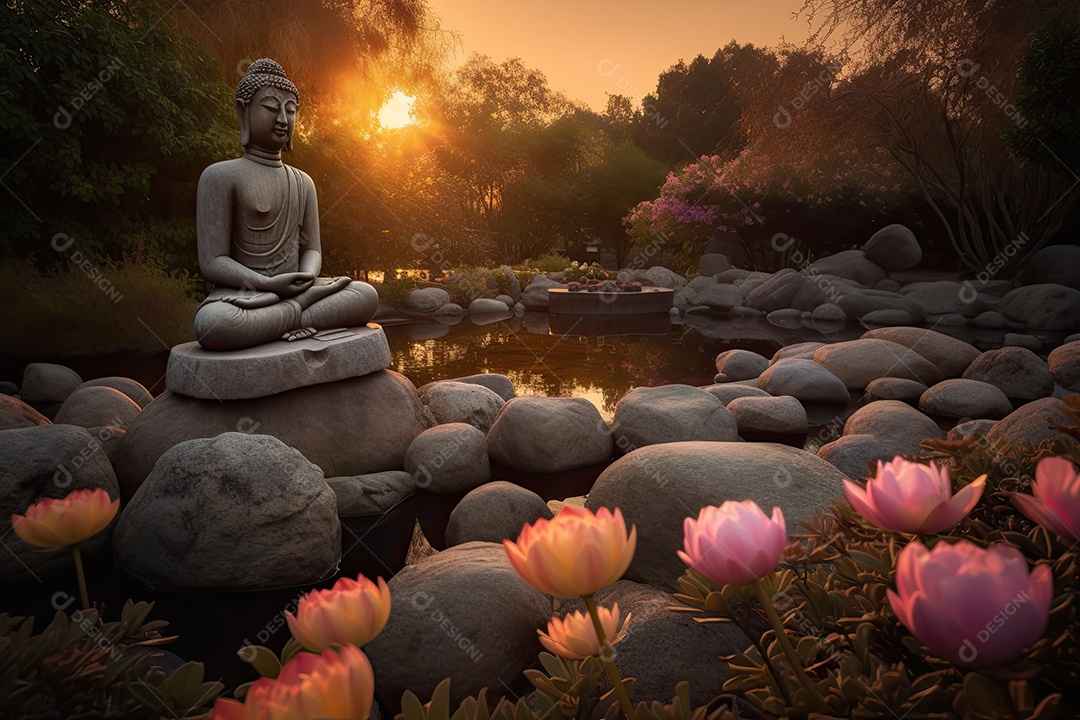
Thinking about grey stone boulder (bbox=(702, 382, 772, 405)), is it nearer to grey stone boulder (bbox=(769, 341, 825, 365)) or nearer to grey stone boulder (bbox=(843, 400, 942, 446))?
grey stone boulder (bbox=(843, 400, 942, 446))

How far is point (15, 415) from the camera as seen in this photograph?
4.35 meters

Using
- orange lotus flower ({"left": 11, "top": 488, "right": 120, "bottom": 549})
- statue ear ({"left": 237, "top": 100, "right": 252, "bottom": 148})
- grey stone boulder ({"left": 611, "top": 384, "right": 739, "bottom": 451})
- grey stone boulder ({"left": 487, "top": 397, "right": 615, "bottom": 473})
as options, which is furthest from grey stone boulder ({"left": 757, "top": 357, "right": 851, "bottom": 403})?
orange lotus flower ({"left": 11, "top": 488, "right": 120, "bottom": 549})

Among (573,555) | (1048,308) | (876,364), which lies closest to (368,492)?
(573,555)

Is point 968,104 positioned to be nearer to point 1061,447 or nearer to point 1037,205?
point 1037,205

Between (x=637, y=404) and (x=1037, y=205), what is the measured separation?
15.8 m

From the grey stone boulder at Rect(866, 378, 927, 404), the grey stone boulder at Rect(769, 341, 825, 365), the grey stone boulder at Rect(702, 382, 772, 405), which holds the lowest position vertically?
the grey stone boulder at Rect(866, 378, 927, 404)

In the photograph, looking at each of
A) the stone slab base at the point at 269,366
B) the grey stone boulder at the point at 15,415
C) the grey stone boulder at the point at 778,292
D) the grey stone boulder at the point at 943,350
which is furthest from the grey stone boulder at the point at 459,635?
the grey stone boulder at the point at 778,292

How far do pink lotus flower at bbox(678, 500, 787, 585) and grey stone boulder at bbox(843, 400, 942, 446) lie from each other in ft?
14.0

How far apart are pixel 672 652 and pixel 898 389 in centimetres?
585

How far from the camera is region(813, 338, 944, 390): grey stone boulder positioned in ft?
23.9

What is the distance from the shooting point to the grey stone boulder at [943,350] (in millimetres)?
7539

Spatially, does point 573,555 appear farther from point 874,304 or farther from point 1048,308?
point 874,304

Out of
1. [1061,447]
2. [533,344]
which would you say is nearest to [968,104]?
[533,344]

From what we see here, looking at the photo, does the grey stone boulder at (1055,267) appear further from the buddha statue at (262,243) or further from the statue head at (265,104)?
the statue head at (265,104)
